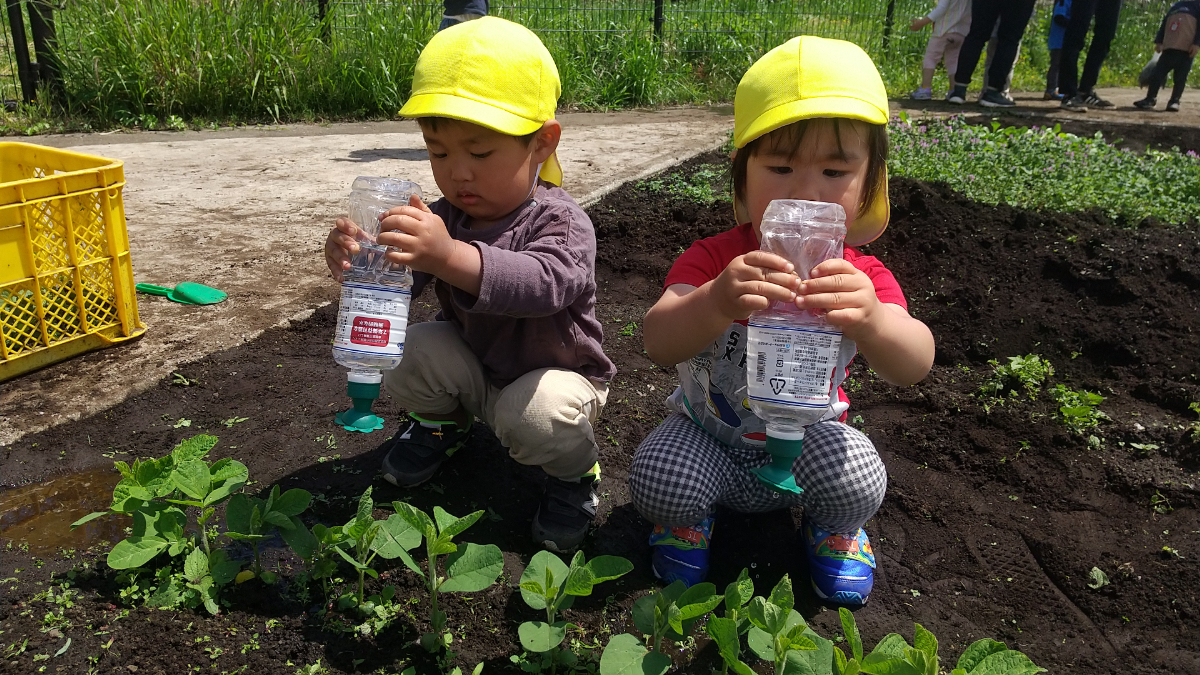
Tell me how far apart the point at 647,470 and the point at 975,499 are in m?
1.06

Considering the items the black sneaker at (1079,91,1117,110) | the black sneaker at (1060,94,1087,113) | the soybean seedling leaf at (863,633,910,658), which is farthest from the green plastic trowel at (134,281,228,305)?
the black sneaker at (1079,91,1117,110)

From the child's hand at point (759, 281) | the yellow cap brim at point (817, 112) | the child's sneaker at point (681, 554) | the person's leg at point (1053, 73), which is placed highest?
the yellow cap brim at point (817, 112)

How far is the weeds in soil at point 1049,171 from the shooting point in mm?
4734

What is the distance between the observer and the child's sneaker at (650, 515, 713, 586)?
2.12 m

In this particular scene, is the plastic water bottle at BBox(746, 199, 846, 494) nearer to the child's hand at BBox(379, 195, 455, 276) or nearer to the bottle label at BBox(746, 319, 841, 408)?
the bottle label at BBox(746, 319, 841, 408)

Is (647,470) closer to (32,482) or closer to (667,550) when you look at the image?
(667,550)

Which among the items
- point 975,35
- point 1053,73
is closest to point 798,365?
point 975,35

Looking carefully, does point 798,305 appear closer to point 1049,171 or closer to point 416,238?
point 416,238

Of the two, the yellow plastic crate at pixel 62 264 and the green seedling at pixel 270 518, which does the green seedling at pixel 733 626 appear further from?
the yellow plastic crate at pixel 62 264

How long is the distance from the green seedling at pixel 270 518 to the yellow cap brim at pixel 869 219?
1239mm

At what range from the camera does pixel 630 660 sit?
1.61 metres

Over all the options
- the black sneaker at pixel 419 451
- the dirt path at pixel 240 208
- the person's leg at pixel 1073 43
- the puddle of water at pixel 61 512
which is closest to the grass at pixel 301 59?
the dirt path at pixel 240 208

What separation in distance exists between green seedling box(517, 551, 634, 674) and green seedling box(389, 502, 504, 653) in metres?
0.09

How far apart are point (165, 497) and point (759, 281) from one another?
54.2 inches
